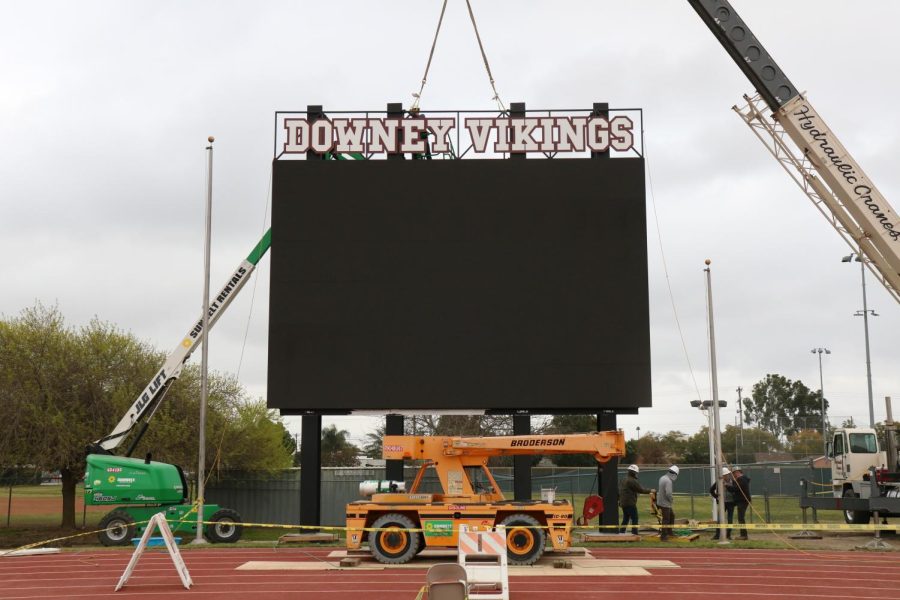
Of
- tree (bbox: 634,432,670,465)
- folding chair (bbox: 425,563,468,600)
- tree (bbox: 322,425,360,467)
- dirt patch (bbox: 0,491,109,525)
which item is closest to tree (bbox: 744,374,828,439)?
tree (bbox: 634,432,670,465)

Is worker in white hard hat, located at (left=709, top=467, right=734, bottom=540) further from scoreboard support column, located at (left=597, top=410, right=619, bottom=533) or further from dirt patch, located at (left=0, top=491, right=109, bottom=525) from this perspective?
dirt patch, located at (left=0, top=491, right=109, bottom=525)

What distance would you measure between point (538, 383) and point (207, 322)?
8.47 meters

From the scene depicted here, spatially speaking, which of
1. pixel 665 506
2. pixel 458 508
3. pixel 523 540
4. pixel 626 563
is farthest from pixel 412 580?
pixel 665 506

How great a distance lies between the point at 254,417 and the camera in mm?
33781

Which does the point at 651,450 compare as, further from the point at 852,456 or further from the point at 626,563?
the point at 626,563

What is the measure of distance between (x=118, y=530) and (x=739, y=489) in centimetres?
1504

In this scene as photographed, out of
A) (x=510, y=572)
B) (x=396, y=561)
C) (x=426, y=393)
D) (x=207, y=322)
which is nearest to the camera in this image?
(x=510, y=572)

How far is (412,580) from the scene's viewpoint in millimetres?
16234

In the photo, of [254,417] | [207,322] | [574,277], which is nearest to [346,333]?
[207,322]

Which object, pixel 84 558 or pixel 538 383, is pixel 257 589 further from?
pixel 538 383

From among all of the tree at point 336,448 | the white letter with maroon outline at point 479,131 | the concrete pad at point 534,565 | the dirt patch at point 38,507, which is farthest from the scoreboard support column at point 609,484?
the tree at point 336,448

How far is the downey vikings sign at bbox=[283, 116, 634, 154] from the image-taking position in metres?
24.0

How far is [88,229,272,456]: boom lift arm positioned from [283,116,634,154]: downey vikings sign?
287cm

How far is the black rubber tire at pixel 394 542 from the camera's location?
59.8 feet
